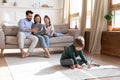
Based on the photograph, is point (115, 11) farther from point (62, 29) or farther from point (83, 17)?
point (62, 29)

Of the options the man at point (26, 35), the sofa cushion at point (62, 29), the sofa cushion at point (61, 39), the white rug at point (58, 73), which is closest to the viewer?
the white rug at point (58, 73)

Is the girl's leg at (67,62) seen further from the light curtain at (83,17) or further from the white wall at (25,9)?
the white wall at (25,9)

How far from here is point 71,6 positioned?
698 centimetres

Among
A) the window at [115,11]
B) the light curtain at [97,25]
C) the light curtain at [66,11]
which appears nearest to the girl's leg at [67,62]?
the light curtain at [97,25]

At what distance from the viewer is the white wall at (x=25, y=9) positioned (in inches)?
276

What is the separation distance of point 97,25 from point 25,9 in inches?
133

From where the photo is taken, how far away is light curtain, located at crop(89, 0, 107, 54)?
4641mm

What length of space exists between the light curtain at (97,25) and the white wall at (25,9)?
115 inches

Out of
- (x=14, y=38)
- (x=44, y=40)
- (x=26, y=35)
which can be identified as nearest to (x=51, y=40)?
(x=44, y=40)

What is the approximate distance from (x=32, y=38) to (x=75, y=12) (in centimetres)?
271

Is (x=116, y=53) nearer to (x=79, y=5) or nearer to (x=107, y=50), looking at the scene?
(x=107, y=50)

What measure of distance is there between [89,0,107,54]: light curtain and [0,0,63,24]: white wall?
115 inches

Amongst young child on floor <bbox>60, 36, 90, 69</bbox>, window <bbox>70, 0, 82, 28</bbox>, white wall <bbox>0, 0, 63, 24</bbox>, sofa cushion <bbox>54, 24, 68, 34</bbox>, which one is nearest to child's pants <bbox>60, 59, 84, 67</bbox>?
young child on floor <bbox>60, 36, 90, 69</bbox>

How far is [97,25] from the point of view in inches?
185
